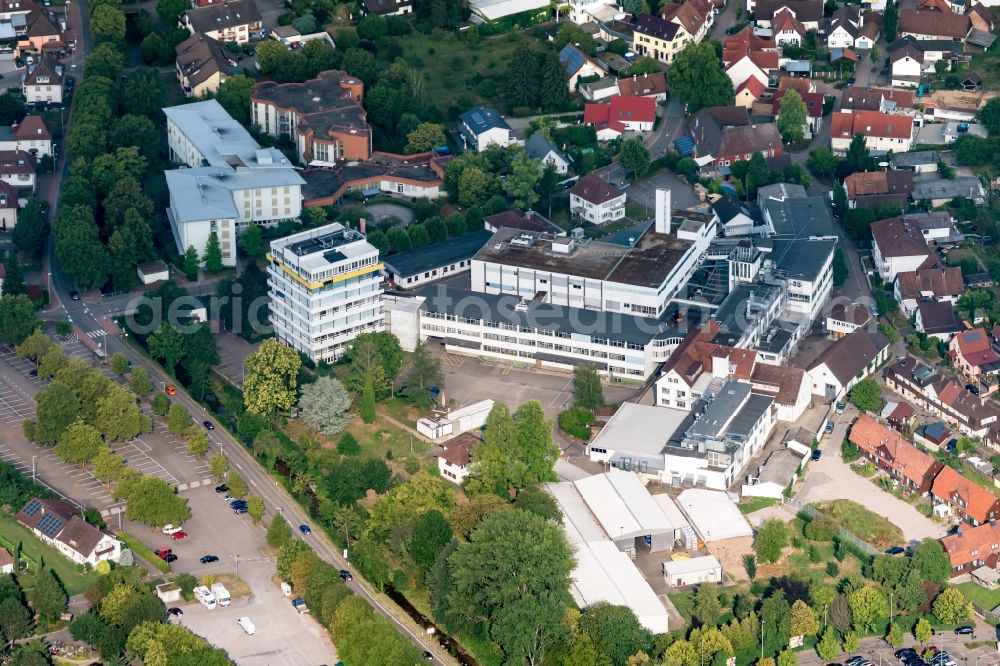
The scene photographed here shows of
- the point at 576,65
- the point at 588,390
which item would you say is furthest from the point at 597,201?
the point at 588,390

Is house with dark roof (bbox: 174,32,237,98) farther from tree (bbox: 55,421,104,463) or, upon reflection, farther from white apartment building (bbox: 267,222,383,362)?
tree (bbox: 55,421,104,463)

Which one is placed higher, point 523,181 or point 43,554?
point 523,181

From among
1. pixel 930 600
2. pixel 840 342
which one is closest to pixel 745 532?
pixel 930 600

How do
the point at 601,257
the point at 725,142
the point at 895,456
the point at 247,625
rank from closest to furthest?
the point at 247,625
the point at 895,456
the point at 601,257
the point at 725,142

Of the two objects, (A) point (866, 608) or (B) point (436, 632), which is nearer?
(A) point (866, 608)

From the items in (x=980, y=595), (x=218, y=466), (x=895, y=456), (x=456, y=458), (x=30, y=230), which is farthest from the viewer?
(x=30, y=230)

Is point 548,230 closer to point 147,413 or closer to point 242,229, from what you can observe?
point 242,229

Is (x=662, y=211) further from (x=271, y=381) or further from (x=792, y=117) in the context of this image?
(x=271, y=381)
